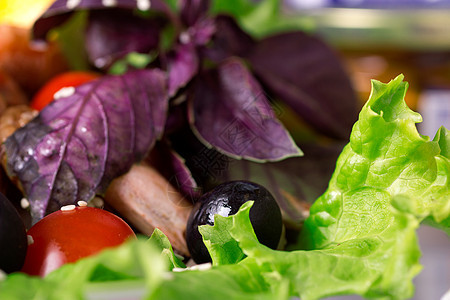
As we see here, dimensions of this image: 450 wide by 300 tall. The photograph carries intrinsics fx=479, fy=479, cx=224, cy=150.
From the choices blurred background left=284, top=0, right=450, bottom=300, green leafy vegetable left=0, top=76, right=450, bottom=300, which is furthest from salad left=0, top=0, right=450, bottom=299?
blurred background left=284, top=0, right=450, bottom=300

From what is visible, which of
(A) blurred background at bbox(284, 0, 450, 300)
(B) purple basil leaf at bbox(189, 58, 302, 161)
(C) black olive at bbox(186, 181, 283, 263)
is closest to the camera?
(C) black olive at bbox(186, 181, 283, 263)

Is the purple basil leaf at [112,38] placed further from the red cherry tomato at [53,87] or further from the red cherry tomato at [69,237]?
the red cherry tomato at [69,237]

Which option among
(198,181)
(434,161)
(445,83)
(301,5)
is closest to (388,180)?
(434,161)

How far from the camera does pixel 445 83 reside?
135cm

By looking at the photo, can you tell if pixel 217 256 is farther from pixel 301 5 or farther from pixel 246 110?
pixel 301 5

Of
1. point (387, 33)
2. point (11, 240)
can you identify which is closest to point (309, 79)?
point (11, 240)

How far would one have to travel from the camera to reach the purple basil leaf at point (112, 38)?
59 centimetres

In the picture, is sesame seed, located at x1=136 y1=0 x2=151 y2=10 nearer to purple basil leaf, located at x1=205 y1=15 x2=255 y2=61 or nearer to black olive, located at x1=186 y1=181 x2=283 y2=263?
purple basil leaf, located at x1=205 y1=15 x2=255 y2=61

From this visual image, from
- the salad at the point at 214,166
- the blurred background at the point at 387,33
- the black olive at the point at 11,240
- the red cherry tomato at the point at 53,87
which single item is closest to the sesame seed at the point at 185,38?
the salad at the point at 214,166

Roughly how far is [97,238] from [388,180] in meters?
0.19

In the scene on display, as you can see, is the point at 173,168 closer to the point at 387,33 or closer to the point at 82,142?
the point at 82,142

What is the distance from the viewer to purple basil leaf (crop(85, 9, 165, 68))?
0.59m

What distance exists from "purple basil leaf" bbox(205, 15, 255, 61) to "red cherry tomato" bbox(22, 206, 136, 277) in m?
0.31

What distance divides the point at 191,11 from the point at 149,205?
1.02 feet
